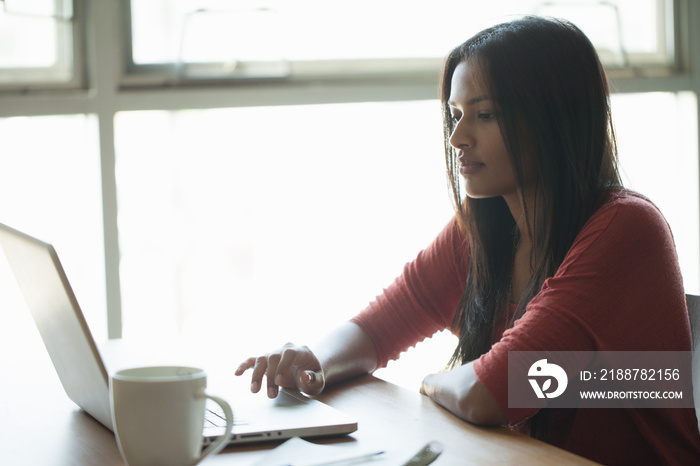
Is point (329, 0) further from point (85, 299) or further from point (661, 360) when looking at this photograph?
A: point (661, 360)

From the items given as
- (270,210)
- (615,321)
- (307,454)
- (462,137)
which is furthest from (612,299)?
(270,210)

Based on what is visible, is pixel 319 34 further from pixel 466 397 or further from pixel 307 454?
pixel 307 454

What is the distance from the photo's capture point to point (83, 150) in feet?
6.59

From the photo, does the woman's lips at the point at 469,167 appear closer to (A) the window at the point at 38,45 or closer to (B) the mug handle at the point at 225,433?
(B) the mug handle at the point at 225,433

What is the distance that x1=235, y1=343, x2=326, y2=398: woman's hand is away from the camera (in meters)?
1.01

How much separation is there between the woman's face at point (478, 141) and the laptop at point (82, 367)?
1.75ft

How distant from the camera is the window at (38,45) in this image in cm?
193

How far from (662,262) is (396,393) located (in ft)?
1.48

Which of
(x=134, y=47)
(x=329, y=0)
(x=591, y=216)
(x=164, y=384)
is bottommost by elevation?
(x=164, y=384)

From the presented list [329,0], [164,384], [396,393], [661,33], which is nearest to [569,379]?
[396,393]

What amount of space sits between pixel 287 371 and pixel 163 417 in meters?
0.41

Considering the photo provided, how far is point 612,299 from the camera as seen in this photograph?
100cm

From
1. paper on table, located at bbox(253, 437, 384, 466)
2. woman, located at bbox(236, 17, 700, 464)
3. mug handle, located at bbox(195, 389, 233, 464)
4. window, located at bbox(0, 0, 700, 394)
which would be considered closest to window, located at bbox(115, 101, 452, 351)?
window, located at bbox(0, 0, 700, 394)
